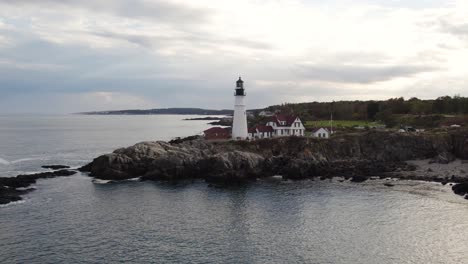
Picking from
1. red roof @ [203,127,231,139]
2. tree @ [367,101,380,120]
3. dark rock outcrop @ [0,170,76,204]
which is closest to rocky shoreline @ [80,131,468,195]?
red roof @ [203,127,231,139]

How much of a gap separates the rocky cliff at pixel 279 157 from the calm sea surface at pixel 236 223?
14.3 feet

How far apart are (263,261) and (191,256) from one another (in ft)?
16.0

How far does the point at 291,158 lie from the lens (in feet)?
201

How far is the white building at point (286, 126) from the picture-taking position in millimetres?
74188

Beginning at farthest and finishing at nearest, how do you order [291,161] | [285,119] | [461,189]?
[285,119]
[291,161]
[461,189]

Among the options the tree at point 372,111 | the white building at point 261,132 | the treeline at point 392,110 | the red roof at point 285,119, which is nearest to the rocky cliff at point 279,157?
the white building at point 261,132

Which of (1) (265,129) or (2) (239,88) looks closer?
(2) (239,88)

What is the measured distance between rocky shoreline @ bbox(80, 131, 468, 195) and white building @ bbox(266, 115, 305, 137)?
709cm

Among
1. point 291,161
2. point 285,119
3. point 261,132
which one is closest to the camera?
point 291,161

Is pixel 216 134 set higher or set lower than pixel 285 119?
lower

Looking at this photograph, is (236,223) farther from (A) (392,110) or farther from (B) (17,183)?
(A) (392,110)

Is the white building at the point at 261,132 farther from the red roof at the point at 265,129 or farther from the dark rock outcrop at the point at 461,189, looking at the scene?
the dark rock outcrop at the point at 461,189

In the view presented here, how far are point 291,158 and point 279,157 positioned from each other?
1.72 meters

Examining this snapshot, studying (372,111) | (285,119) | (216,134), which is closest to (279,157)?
(216,134)
